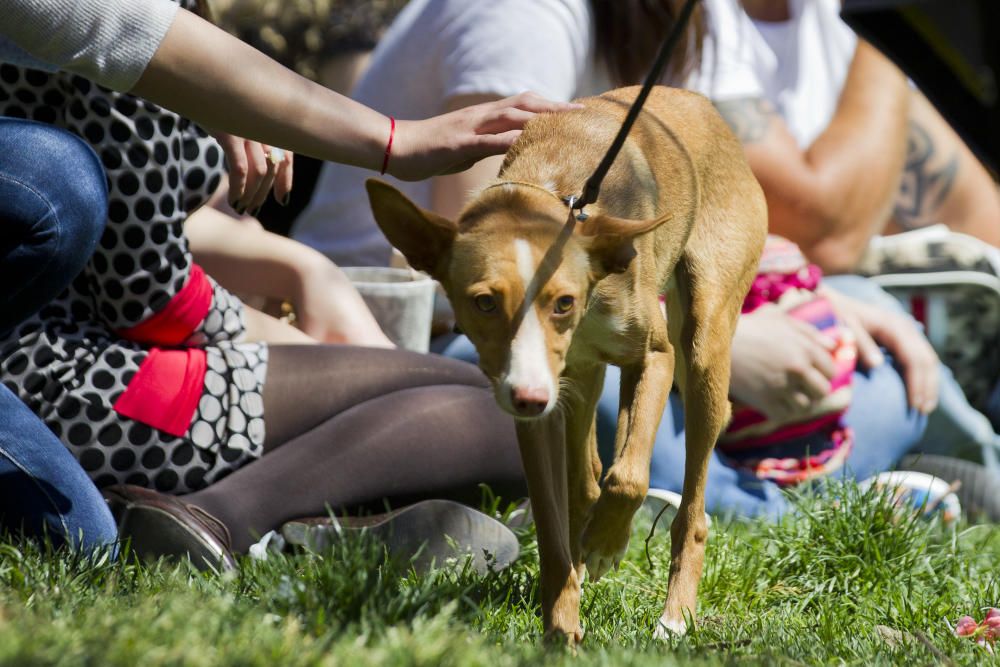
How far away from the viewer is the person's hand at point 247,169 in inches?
126

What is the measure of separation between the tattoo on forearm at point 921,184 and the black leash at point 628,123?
3.39 m

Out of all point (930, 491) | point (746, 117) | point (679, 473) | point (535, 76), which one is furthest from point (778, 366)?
point (535, 76)

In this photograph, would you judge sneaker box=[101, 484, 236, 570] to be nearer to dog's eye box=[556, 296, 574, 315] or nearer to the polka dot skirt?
the polka dot skirt

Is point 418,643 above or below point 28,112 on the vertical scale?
below

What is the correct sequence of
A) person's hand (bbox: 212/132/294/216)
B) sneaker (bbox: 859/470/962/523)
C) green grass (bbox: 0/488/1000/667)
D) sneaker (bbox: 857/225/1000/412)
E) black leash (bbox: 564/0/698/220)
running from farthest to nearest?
sneaker (bbox: 857/225/1000/412), sneaker (bbox: 859/470/962/523), person's hand (bbox: 212/132/294/216), black leash (bbox: 564/0/698/220), green grass (bbox: 0/488/1000/667)

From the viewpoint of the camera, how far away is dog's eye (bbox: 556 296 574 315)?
242 centimetres

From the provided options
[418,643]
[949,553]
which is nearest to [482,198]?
[418,643]

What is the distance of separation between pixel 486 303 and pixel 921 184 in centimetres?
374

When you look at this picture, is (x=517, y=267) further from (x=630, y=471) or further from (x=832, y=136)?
(x=832, y=136)

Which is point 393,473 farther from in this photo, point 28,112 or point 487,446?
point 28,112

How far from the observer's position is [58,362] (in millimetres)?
3090

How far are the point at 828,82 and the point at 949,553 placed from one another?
8.23 feet

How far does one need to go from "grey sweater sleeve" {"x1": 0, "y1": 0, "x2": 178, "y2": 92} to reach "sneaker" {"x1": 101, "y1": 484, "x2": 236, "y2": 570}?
1.02 meters

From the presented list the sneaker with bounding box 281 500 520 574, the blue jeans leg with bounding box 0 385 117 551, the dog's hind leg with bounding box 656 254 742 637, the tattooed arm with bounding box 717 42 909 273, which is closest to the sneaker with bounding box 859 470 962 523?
the tattooed arm with bounding box 717 42 909 273
